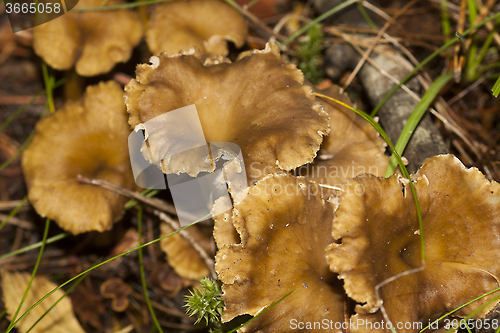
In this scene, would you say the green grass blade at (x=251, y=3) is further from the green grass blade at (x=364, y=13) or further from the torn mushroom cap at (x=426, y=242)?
the torn mushroom cap at (x=426, y=242)

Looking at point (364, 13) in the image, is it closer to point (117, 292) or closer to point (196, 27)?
point (196, 27)

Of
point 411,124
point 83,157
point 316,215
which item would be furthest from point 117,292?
point 411,124

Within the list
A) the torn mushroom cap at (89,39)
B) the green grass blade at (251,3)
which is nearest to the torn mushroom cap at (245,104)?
the torn mushroom cap at (89,39)

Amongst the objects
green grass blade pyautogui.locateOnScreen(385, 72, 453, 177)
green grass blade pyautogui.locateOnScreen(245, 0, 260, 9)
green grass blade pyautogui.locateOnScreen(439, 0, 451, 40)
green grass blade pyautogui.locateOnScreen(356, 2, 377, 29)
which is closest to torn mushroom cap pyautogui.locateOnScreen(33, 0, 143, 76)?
green grass blade pyautogui.locateOnScreen(245, 0, 260, 9)

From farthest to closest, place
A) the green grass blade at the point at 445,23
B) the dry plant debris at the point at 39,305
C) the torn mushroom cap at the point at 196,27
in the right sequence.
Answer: the green grass blade at the point at 445,23, the torn mushroom cap at the point at 196,27, the dry plant debris at the point at 39,305

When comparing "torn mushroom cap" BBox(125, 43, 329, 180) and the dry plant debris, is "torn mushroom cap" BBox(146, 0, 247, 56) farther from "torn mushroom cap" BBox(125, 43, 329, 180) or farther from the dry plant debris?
the dry plant debris

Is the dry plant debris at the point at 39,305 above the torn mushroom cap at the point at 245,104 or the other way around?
the other way around
